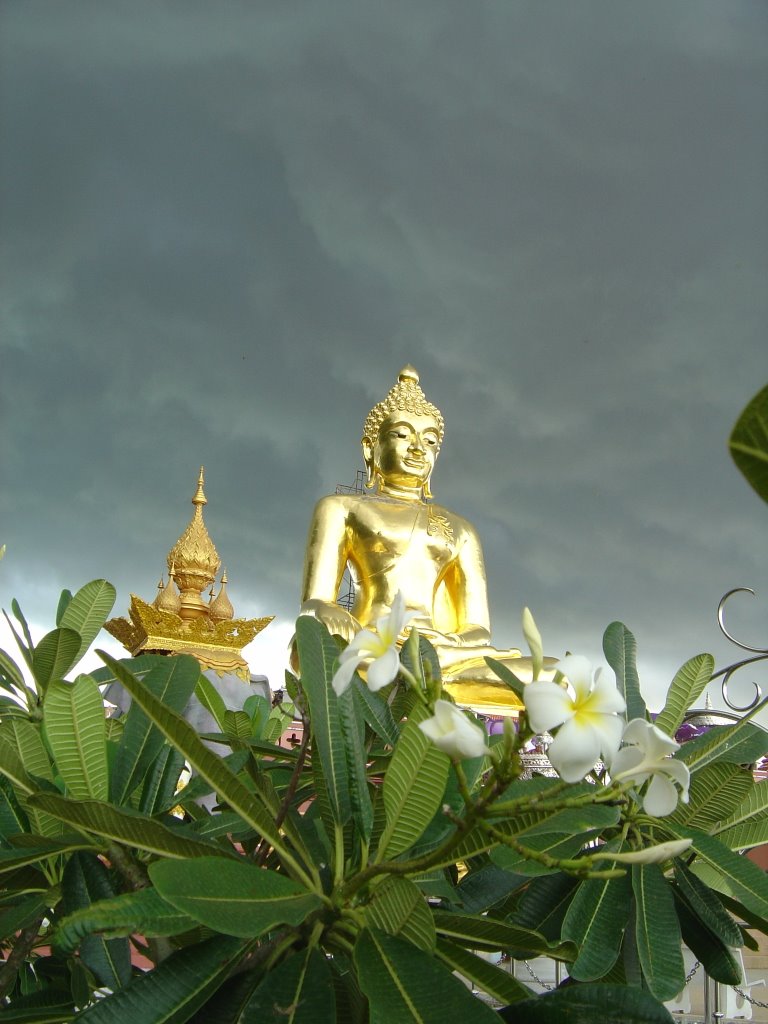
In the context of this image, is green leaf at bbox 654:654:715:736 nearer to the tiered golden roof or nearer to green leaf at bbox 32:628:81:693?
green leaf at bbox 32:628:81:693

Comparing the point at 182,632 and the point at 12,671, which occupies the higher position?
the point at 182,632

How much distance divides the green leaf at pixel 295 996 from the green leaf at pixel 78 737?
28cm

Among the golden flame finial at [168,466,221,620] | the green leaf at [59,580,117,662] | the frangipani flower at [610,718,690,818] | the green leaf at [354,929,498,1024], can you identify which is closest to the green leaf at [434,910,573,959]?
the green leaf at [354,929,498,1024]

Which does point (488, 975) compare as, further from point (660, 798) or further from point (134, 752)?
point (134, 752)

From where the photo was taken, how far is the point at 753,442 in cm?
41

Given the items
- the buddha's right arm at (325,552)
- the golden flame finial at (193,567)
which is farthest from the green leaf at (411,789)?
the golden flame finial at (193,567)

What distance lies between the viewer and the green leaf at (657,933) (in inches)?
29.5

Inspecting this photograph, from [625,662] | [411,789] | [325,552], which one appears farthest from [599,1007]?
[325,552]

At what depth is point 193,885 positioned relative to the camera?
58 cm

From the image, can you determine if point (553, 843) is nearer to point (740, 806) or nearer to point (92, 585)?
point (740, 806)

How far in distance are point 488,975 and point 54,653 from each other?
558 millimetres

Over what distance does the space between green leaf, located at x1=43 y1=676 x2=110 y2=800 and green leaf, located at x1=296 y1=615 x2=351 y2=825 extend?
0.20m

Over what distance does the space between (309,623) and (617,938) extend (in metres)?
0.40

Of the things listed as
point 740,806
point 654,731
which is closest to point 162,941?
point 654,731
